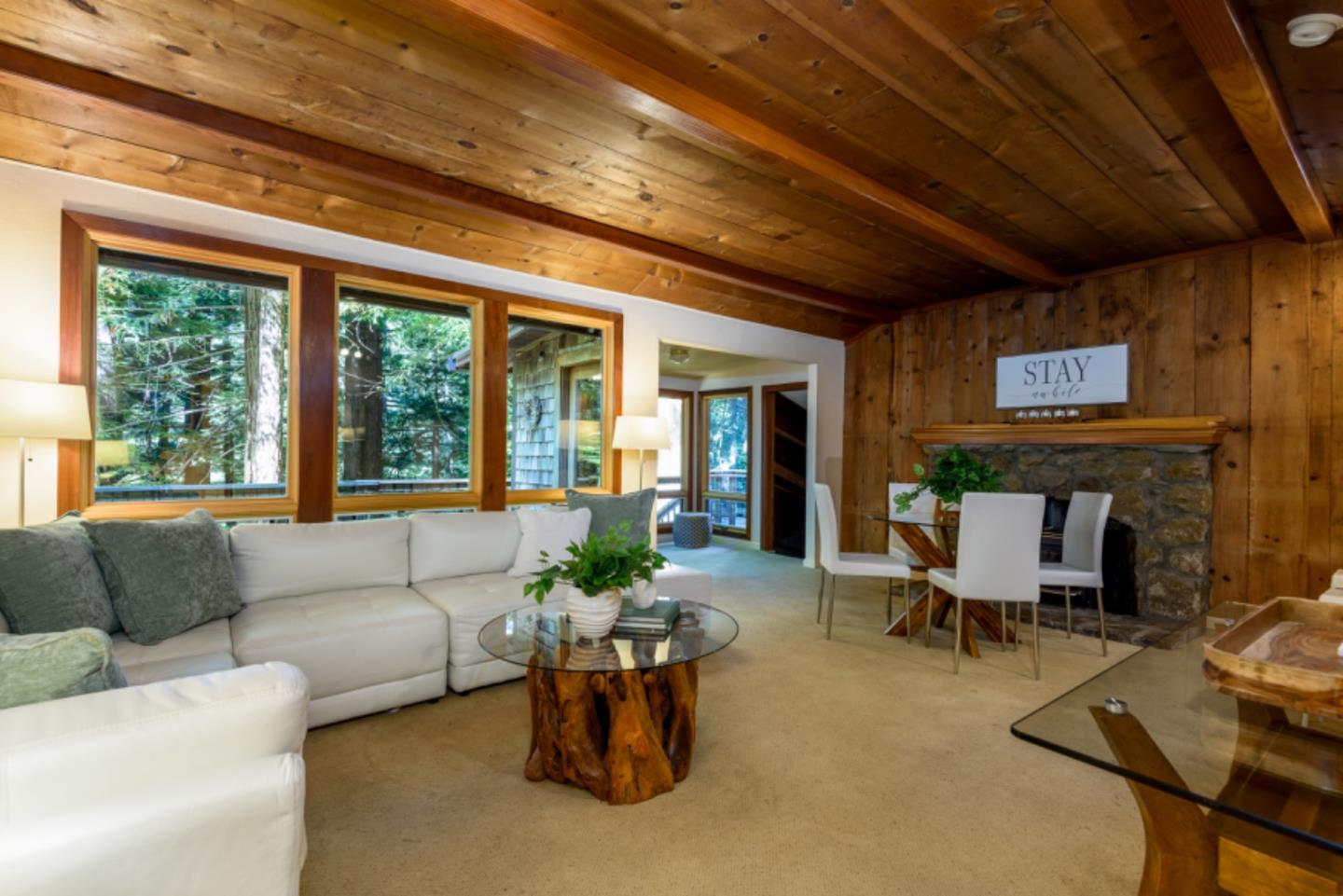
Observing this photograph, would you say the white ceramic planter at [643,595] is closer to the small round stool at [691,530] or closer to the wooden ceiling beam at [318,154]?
the wooden ceiling beam at [318,154]

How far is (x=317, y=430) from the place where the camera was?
3.51 metres

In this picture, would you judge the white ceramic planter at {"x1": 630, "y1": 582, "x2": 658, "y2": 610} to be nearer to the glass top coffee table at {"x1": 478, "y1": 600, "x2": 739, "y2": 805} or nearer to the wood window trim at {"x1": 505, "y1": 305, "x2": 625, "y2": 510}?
the glass top coffee table at {"x1": 478, "y1": 600, "x2": 739, "y2": 805}

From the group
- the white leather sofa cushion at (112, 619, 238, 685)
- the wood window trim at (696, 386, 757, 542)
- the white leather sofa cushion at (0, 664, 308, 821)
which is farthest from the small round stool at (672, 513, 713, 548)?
the white leather sofa cushion at (0, 664, 308, 821)

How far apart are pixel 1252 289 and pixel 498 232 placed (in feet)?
15.5

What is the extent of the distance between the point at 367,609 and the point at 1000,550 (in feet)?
9.98

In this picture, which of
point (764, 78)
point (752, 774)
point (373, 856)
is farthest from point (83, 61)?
point (752, 774)

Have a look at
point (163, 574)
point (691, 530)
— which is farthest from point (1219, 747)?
point (691, 530)

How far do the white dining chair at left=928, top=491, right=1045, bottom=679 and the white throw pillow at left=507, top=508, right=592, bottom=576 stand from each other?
203 cm

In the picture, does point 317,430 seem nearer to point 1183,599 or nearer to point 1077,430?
point 1077,430

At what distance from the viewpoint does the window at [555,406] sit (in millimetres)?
4363

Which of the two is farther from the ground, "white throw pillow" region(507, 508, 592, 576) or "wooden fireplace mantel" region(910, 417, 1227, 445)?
"wooden fireplace mantel" region(910, 417, 1227, 445)

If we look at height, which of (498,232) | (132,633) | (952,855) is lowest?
(952,855)

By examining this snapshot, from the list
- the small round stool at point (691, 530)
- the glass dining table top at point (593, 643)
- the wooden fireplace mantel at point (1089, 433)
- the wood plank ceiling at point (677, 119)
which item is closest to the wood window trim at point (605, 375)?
the wood plank ceiling at point (677, 119)

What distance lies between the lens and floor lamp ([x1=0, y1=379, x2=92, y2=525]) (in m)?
2.45
